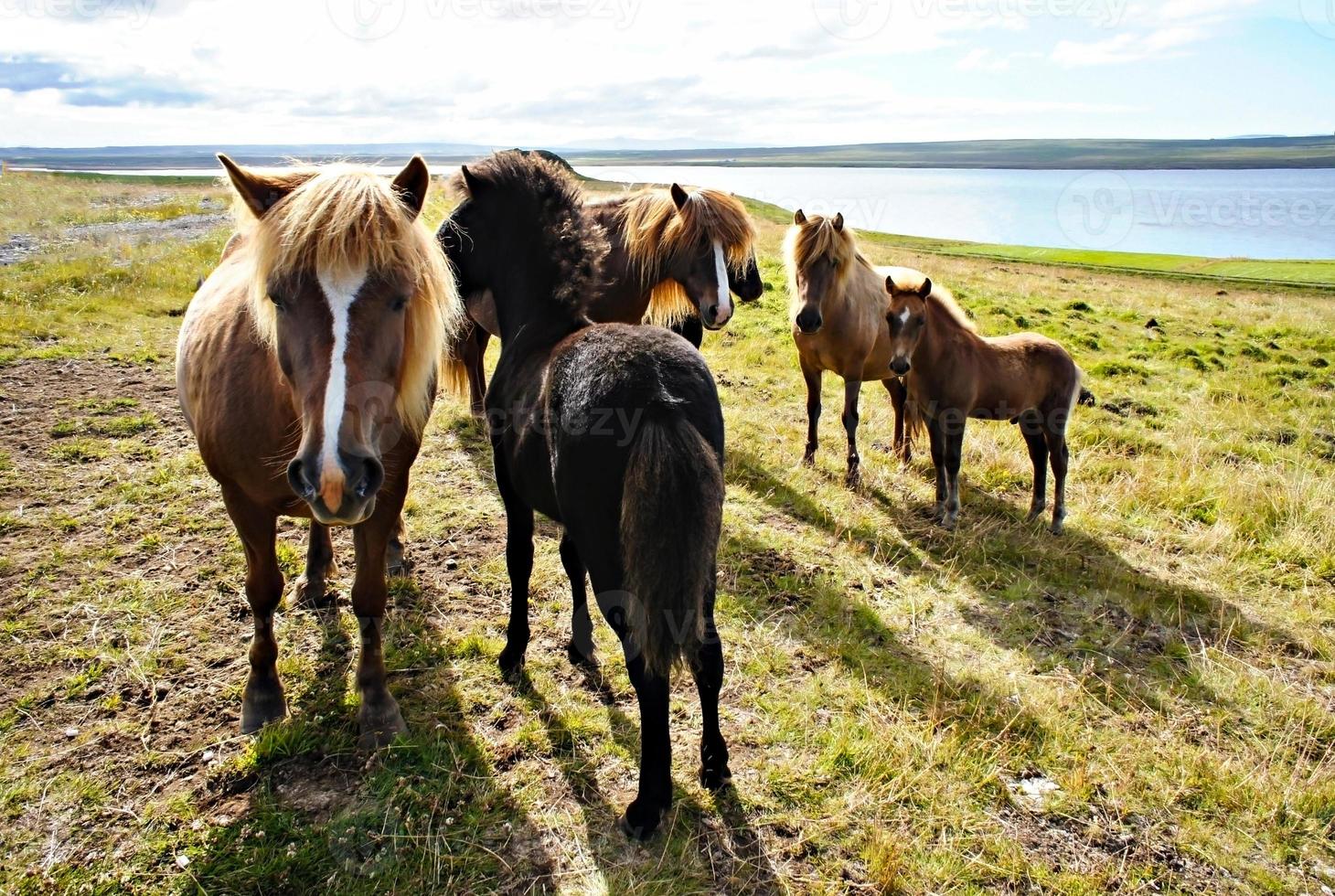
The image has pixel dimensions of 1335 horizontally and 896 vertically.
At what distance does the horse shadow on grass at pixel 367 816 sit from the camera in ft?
8.39

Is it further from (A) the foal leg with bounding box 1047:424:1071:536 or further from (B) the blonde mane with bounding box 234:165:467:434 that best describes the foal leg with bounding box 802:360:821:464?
(B) the blonde mane with bounding box 234:165:467:434

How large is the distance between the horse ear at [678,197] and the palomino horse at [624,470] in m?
1.95

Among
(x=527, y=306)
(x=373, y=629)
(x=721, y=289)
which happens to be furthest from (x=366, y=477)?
(x=721, y=289)

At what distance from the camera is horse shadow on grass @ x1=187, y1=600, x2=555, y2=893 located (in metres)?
2.56

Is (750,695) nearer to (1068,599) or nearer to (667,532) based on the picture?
(667,532)

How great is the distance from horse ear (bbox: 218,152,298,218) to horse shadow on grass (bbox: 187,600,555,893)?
227cm

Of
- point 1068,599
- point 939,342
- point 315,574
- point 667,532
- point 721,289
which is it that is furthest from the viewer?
point 939,342

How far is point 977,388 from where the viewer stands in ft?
19.0

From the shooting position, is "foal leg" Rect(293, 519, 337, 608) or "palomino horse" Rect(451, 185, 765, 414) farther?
"palomino horse" Rect(451, 185, 765, 414)

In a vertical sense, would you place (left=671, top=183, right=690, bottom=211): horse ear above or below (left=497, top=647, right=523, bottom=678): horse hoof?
above

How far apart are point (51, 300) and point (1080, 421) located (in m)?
14.3

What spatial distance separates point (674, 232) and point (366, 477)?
12.8ft

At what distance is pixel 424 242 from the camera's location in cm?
273

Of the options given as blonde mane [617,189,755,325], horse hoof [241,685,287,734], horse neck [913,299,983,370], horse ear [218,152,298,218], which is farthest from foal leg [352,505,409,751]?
horse neck [913,299,983,370]
